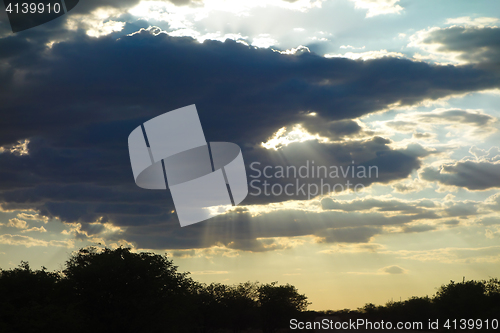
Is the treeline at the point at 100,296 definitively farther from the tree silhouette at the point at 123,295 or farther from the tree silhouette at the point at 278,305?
the tree silhouette at the point at 278,305

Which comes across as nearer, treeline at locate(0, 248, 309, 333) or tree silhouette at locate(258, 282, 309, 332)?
treeline at locate(0, 248, 309, 333)

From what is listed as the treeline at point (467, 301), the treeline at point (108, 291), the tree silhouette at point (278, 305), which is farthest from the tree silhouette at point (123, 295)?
the tree silhouette at point (278, 305)

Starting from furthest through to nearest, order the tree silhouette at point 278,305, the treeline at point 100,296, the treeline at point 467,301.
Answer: the tree silhouette at point 278,305
the treeline at point 467,301
the treeline at point 100,296

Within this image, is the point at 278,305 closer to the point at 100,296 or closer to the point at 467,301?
the point at 467,301

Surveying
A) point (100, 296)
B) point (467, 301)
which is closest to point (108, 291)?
point (100, 296)

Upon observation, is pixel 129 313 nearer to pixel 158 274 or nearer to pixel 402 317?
pixel 158 274

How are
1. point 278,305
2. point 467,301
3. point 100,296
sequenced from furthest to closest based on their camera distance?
1. point 278,305
2. point 467,301
3. point 100,296

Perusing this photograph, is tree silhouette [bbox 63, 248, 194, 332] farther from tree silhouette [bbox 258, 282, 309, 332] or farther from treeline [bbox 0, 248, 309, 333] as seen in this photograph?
tree silhouette [bbox 258, 282, 309, 332]

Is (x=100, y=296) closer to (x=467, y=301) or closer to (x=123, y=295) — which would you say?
(x=123, y=295)

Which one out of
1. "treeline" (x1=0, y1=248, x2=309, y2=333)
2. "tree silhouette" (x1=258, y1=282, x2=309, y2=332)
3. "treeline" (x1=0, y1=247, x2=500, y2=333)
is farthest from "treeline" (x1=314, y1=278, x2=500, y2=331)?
"treeline" (x1=0, y1=248, x2=309, y2=333)

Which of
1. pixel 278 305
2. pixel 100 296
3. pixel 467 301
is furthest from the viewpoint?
pixel 278 305

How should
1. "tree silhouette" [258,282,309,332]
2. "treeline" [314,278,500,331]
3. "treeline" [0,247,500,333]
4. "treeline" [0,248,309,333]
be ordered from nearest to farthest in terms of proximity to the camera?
"treeline" [0,247,500,333]
"treeline" [0,248,309,333]
"treeline" [314,278,500,331]
"tree silhouette" [258,282,309,332]

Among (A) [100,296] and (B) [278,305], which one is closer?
(A) [100,296]

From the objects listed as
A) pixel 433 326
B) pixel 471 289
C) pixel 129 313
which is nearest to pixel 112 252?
pixel 129 313
